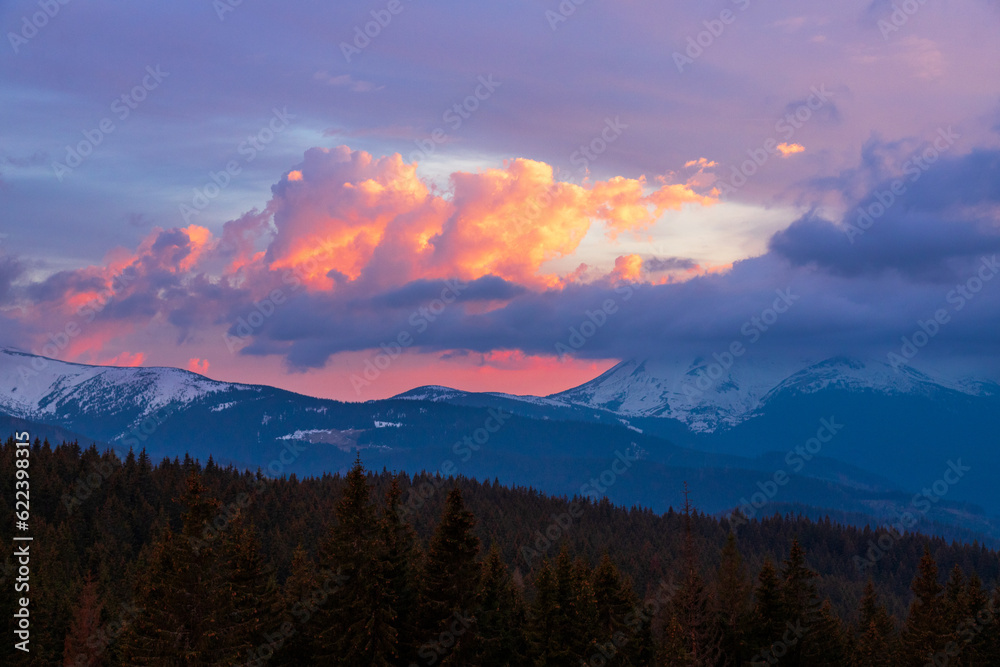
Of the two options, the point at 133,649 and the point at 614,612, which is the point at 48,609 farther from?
the point at 614,612

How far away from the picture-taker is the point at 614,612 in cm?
6712

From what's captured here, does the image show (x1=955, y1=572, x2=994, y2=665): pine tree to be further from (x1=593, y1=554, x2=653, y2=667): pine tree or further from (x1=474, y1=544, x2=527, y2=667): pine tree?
(x1=474, y1=544, x2=527, y2=667): pine tree

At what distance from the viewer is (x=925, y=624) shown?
79250mm

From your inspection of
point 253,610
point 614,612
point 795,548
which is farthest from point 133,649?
point 795,548

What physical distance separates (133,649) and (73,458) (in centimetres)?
14098

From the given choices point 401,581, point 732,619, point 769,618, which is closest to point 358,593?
point 401,581

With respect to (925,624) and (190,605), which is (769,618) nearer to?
(925,624)

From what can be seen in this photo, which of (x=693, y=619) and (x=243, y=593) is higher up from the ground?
(x=243, y=593)

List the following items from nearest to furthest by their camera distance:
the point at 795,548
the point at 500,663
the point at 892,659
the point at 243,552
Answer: the point at 243,552
the point at 500,663
the point at 795,548
the point at 892,659

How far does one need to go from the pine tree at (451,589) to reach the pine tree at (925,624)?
4209 centimetres

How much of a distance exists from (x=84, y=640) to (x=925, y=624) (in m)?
68.7

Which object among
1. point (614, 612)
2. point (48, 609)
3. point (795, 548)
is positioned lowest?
point (48, 609)

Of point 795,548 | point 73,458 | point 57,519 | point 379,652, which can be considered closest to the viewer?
point 379,652

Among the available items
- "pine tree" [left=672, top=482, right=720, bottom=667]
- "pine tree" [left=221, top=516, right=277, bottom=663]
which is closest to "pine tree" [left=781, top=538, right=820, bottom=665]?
"pine tree" [left=672, top=482, right=720, bottom=667]
